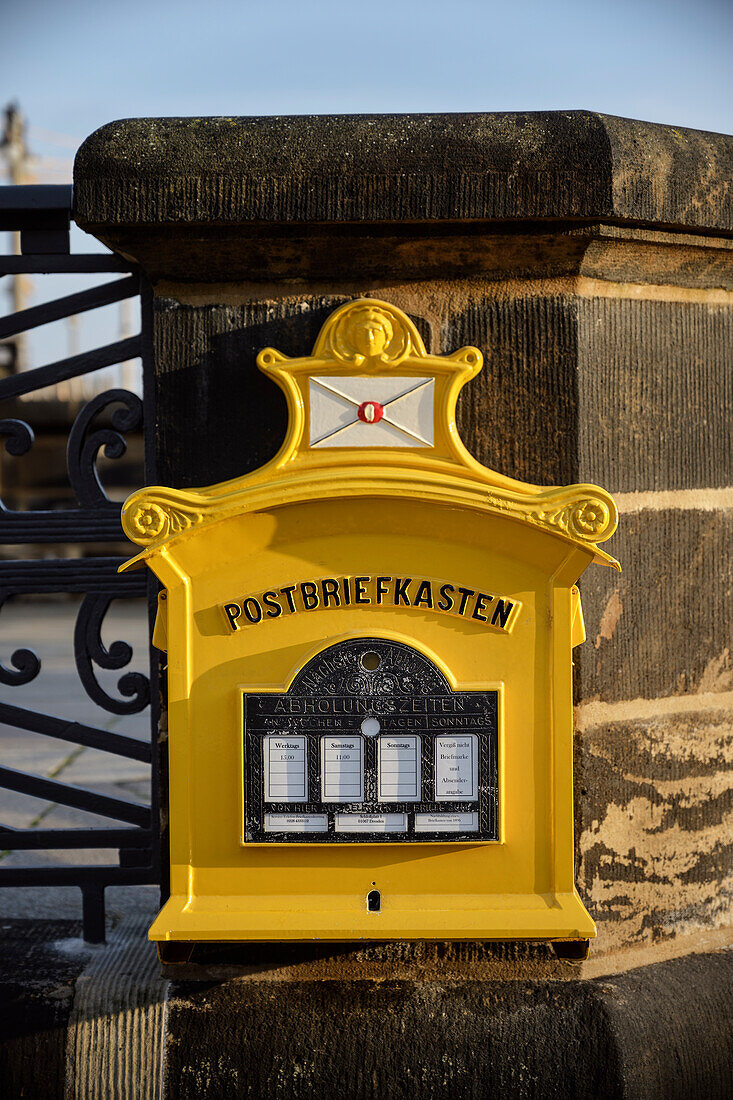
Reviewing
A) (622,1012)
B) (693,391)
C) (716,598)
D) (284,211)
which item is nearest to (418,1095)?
(622,1012)

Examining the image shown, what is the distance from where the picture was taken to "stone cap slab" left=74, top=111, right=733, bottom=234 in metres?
1.67

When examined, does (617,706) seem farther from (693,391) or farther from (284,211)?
(284,211)

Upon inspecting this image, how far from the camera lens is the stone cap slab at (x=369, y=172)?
1667 mm

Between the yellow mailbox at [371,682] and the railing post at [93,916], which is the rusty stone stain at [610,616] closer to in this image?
the yellow mailbox at [371,682]

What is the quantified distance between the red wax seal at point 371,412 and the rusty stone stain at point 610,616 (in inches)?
24.0

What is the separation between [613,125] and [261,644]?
1.15 m

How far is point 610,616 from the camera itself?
6.13 feet

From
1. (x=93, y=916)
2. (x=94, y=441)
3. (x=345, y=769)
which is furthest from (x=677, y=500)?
(x=93, y=916)

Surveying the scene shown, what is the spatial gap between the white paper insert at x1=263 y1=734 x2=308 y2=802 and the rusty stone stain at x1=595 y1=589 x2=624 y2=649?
2.09ft

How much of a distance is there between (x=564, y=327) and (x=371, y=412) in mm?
436

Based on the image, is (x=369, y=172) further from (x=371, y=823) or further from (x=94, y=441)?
(x=371, y=823)

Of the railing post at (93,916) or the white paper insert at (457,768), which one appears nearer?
the white paper insert at (457,768)

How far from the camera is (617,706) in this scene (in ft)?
6.16

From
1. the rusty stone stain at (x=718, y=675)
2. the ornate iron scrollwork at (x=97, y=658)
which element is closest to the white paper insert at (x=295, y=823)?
the ornate iron scrollwork at (x=97, y=658)
